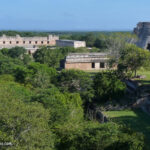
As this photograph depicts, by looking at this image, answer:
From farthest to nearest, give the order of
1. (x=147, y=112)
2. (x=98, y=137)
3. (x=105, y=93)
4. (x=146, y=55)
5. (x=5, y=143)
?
(x=146, y=55), (x=105, y=93), (x=147, y=112), (x=98, y=137), (x=5, y=143)

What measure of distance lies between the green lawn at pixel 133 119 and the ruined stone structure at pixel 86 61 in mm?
8942

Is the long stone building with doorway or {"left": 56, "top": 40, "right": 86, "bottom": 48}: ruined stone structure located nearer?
the long stone building with doorway

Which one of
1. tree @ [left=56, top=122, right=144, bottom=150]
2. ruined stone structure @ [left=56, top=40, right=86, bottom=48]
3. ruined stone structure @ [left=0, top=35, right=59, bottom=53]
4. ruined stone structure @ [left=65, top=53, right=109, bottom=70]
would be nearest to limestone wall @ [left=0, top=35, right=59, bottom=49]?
ruined stone structure @ [left=0, top=35, right=59, bottom=53]

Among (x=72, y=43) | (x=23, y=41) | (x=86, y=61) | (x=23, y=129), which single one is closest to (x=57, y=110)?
(x=23, y=129)

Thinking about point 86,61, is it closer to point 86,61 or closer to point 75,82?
point 86,61

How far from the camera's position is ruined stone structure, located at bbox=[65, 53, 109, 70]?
925 inches

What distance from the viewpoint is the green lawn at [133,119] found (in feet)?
40.8

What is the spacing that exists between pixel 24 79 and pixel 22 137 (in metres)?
11.1

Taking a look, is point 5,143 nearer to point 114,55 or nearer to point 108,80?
point 108,80

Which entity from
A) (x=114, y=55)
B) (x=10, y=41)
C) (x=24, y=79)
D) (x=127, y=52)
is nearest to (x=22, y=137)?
(x=24, y=79)

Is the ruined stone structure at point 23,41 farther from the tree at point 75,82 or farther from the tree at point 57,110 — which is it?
the tree at point 57,110

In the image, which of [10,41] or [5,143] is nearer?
[5,143]

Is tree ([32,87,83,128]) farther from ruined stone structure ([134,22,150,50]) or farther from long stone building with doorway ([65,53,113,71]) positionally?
ruined stone structure ([134,22,150,50])

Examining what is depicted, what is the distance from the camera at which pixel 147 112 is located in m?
15.0
